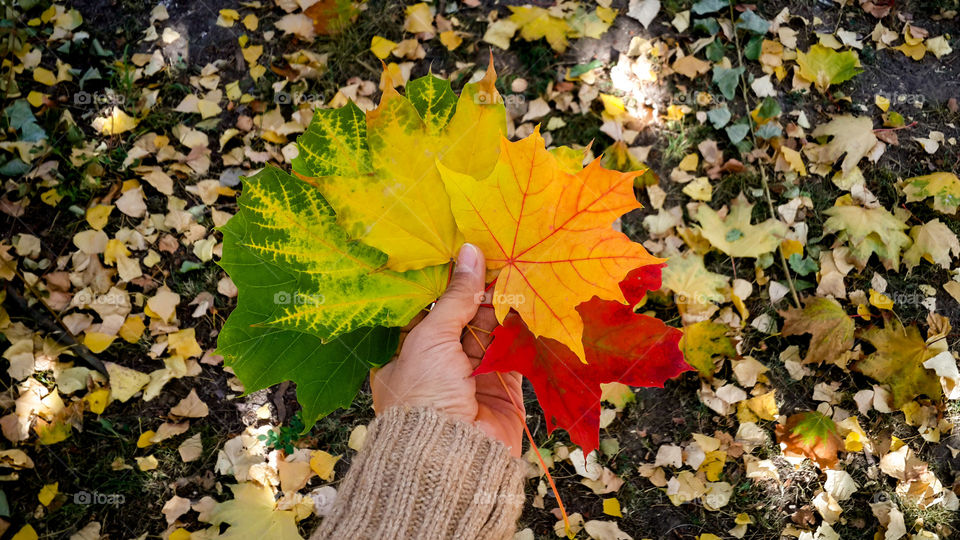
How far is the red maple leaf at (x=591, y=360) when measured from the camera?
1.28 metres

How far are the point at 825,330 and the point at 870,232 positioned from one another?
56cm

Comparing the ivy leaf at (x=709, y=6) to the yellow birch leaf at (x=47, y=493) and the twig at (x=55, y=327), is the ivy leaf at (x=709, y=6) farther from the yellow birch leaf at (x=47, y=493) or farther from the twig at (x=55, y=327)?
the yellow birch leaf at (x=47, y=493)

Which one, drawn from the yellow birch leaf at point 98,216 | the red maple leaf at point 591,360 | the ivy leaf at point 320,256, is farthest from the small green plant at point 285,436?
the red maple leaf at point 591,360

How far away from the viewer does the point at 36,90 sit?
10.5 ft

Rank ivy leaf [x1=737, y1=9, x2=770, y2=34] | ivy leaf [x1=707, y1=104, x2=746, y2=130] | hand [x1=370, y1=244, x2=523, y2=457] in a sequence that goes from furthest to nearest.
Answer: ivy leaf [x1=737, y1=9, x2=770, y2=34], ivy leaf [x1=707, y1=104, x2=746, y2=130], hand [x1=370, y1=244, x2=523, y2=457]

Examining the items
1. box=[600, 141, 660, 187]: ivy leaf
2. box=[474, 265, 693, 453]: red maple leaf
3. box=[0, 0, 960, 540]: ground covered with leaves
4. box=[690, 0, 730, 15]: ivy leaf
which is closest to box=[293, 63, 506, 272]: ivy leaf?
box=[474, 265, 693, 453]: red maple leaf

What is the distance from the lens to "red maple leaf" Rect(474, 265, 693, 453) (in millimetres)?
1276

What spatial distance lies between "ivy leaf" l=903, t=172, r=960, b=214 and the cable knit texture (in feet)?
8.69

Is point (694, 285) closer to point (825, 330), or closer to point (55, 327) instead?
point (825, 330)

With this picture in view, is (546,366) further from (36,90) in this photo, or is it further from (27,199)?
(36,90)

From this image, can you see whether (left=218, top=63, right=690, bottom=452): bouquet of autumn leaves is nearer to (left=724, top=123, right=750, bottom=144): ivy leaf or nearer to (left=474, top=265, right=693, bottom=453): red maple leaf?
(left=474, top=265, right=693, bottom=453): red maple leaf

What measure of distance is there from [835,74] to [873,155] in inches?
18.4

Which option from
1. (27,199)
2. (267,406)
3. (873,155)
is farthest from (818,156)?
(27,199)

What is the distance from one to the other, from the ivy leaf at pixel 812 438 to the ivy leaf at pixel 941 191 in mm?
1193
